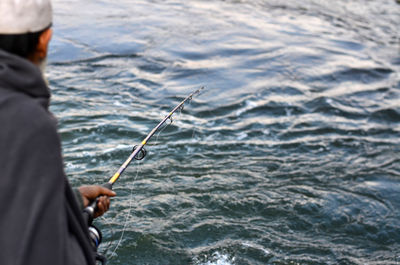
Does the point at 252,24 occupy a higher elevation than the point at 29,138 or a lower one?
lower

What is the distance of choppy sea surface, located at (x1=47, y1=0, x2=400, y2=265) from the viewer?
5.44 meters

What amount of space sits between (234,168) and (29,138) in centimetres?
495

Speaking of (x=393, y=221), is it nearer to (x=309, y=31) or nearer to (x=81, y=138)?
(x=81, y=138)

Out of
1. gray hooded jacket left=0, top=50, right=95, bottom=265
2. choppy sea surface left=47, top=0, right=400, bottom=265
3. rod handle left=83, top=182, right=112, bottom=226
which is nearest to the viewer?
gray hooded jacket left=0, top=50, right=95, bottom=265

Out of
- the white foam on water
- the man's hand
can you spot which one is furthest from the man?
the white foam on water

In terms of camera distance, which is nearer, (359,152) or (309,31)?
(359,152)

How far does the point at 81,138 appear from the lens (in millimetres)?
7289

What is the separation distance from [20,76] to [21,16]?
23 cm

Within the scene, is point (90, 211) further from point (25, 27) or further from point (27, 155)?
point (25, 27)

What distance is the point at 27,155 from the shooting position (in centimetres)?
197

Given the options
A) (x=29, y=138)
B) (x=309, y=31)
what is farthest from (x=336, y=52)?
(x=29, y=138)

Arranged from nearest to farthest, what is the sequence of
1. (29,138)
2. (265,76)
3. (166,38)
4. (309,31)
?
(29,138) < (265,76) < (166,38) < (309,31)

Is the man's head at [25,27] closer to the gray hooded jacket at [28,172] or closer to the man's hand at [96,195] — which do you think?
the gray hooded jacket at [28,172]

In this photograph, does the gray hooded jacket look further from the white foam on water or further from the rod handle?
the white foam on water
